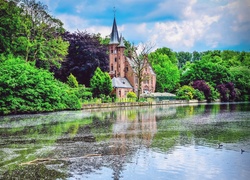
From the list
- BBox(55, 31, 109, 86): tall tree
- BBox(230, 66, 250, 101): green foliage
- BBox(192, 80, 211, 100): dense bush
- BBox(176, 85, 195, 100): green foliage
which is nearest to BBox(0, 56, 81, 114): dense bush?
BBox(55, 31, 109, 86): tall tree

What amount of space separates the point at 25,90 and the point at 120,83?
32.8m

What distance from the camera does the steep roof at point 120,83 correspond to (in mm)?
60781

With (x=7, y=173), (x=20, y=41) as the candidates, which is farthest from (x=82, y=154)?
(x=20, y=41)

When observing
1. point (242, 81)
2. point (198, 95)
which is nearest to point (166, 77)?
point (198, 95)

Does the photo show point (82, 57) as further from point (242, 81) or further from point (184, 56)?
point (184, 56)

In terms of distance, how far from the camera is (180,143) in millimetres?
12391

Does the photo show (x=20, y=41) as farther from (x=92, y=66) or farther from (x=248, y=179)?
(x=248, y=179)

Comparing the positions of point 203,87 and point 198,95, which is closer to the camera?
point 198,95

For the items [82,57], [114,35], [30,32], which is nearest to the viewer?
[30,32]

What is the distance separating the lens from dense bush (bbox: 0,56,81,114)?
30.1m

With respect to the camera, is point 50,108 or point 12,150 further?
point 50,108

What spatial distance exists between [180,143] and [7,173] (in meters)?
6.80

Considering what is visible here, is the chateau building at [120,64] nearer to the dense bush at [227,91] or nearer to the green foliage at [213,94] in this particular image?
the green foliage at [213,94]

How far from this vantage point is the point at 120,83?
62812mm
